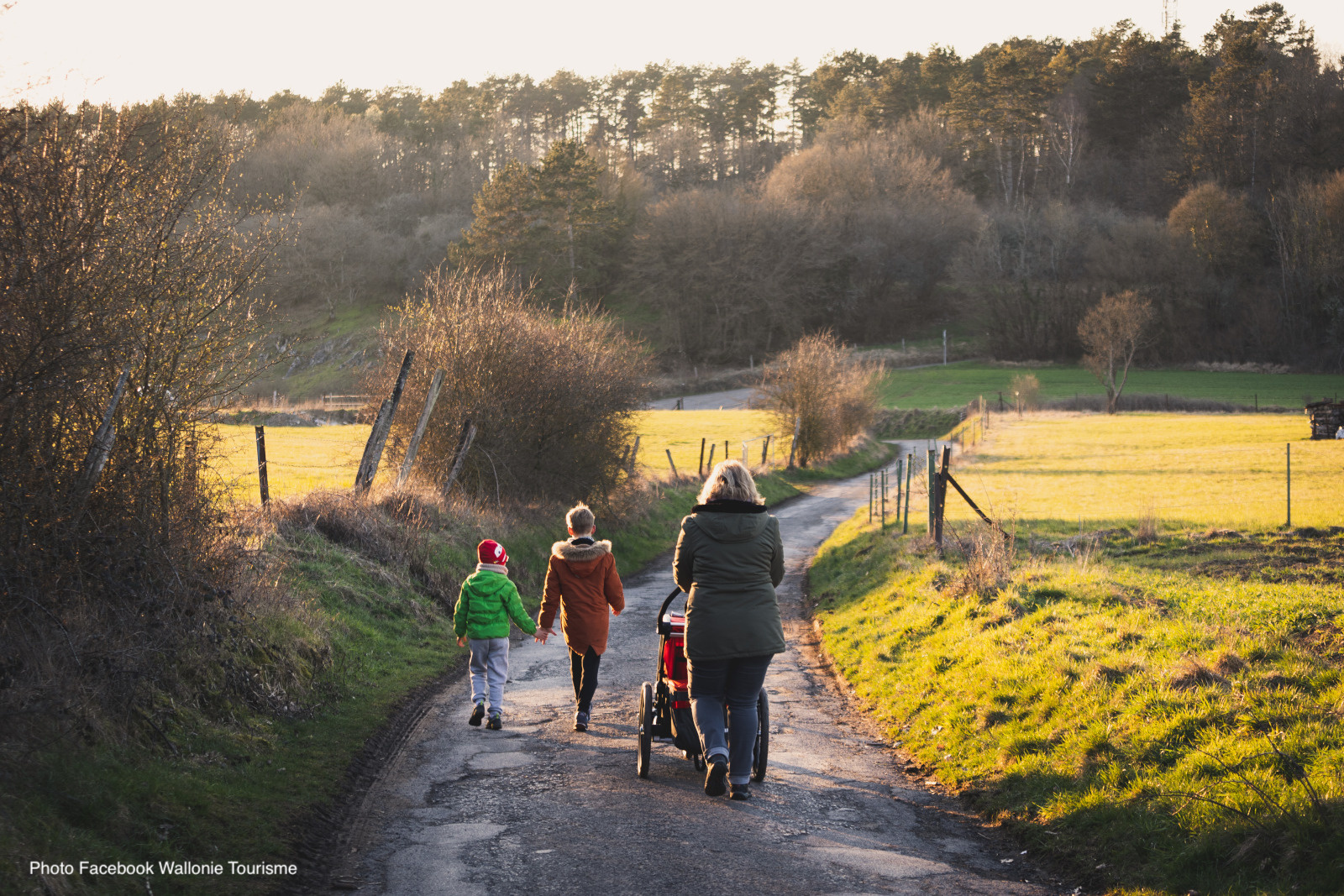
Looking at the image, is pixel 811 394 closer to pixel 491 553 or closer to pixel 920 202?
pixel 491 553

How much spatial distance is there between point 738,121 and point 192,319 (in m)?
101

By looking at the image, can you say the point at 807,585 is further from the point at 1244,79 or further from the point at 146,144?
the point at 1244,79

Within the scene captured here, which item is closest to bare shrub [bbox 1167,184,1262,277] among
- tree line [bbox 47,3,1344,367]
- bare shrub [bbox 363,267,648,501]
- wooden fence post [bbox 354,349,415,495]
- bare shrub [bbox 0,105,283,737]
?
tree line [bbox 47,3,1344,367]

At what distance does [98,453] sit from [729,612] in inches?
173

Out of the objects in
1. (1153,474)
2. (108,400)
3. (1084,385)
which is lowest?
(1153,474)

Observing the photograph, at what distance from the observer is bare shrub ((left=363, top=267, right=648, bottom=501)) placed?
61.0ft

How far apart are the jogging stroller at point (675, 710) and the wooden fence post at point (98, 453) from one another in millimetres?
3941

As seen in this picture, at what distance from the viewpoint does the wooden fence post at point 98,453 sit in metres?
6.70

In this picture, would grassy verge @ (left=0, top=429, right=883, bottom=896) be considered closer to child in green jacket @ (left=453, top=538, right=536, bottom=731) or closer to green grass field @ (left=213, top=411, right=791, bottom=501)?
child in green jacket @ (left=453, top=538, right=536, bottom=731)

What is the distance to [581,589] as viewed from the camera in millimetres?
8352

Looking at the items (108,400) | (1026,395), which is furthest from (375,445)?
(1026,395)

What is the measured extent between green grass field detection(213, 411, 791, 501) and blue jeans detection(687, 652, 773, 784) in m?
4.63

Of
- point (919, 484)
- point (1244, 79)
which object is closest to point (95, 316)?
point (919, 484)

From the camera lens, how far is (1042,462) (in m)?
36.8
